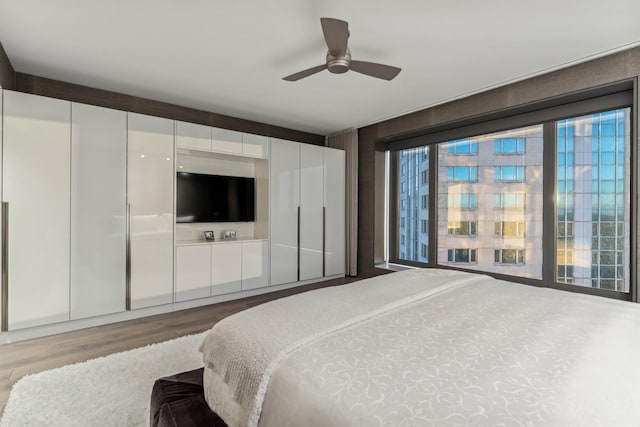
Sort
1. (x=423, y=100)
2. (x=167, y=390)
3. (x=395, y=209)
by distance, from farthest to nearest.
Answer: (x=395, y=209) → (x=423, y=100) → (x=167, y=390)

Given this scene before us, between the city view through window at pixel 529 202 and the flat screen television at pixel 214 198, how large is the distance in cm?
242

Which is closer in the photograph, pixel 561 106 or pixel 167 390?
pixel 167 390

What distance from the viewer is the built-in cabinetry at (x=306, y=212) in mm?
4438

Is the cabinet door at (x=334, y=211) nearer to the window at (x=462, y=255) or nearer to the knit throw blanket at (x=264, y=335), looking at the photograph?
the window at (x=462, y=255)

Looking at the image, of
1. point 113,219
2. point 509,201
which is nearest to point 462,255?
point 509,201

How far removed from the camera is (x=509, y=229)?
363 cm

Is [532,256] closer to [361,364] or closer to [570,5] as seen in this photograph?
[570,5]

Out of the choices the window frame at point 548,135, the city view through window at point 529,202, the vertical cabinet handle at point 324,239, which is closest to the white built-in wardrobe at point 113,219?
the vertical cabinet handle at point 324,239

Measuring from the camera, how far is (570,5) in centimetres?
203

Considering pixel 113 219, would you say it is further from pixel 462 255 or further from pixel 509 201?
pixel 509 201

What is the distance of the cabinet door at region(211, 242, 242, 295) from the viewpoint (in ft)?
12.7

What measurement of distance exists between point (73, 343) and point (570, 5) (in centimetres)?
449

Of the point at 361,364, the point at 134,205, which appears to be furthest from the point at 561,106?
the point at 134,205

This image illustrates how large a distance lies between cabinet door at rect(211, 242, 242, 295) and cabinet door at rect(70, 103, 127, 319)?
0.95m
